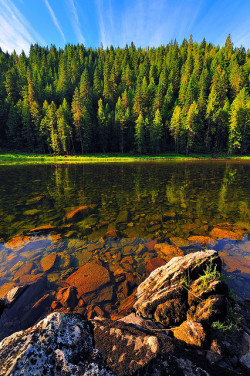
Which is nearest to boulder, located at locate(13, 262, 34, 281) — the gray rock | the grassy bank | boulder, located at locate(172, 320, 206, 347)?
boulder, located at locate(172, 320, 206, 347)

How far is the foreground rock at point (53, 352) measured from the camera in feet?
4.80

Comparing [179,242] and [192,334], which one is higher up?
[192,334]

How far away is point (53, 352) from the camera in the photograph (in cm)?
165

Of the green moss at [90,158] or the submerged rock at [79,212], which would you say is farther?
the green moss at [90,158]

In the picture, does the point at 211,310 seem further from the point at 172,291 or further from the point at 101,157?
the point at 101,157

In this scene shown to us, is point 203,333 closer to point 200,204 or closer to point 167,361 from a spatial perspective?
point 167,361

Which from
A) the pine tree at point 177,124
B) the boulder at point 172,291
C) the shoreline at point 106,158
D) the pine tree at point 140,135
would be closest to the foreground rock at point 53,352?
the boulder at point 172,291

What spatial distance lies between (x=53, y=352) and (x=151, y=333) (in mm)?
1590

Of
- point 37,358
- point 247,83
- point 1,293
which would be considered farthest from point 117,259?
point 247,83

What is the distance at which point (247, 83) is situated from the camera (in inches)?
3295

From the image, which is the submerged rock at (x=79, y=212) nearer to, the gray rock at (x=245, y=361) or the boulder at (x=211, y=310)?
the boulder at (x=211, y=310)

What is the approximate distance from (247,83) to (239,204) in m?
107

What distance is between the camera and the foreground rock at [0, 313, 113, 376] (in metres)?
1.46

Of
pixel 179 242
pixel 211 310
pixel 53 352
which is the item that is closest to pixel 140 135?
pixel 179 242
